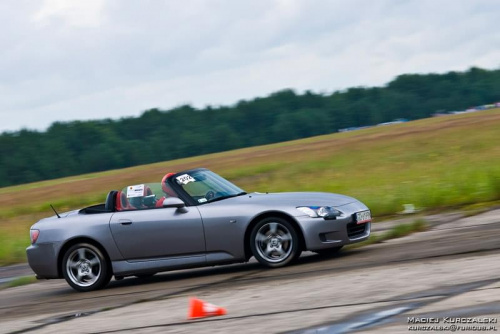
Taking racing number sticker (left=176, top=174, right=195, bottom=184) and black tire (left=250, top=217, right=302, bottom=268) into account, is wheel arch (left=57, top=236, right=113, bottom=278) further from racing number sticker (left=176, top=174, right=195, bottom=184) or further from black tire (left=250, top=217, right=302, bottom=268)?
black tire (left=250, top=217, right=302, bottom=268)

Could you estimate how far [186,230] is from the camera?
1088cm

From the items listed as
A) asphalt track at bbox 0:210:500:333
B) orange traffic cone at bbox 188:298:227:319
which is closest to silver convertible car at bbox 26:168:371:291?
asphalt track at bbox 0:210:500:333

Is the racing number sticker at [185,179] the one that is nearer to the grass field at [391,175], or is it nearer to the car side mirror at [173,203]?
the car side mirror at [173,203]

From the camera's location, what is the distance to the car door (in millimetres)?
10875

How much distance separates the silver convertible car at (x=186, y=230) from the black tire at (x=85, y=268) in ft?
0.04

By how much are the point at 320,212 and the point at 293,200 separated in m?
0.42

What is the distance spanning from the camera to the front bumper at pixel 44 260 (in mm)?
11594

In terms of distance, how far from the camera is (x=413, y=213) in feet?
54.1

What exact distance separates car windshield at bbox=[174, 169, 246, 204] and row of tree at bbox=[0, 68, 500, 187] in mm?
105586

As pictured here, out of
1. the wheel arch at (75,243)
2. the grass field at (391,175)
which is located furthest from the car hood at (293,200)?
the grass field at (391,175)

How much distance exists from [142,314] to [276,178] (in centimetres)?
2601

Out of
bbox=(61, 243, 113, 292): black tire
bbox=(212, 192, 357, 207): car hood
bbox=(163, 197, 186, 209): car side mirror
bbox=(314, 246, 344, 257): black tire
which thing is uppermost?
bbox=(163, 197, 186, 209): car side mirror

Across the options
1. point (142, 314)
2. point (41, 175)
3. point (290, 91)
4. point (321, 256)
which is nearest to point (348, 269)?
point (321, 256)

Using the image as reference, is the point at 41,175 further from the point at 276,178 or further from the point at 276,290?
the point at 276,290
